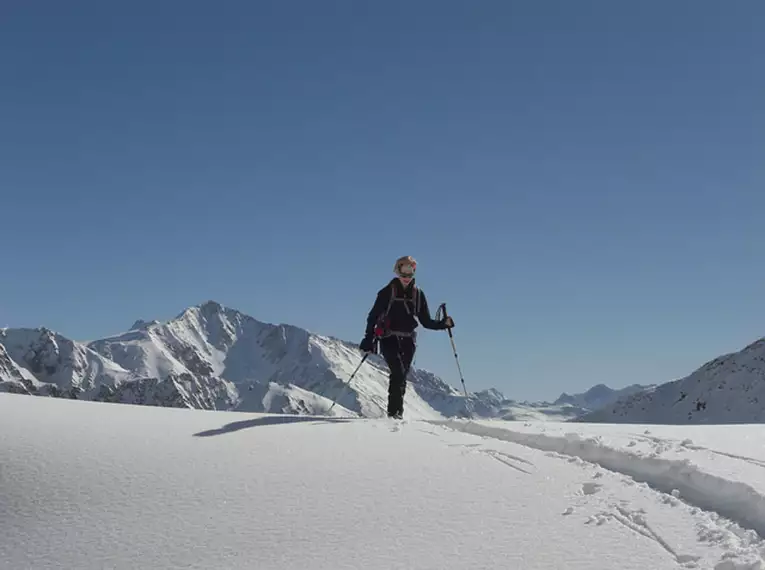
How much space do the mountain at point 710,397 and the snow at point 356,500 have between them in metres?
93.7

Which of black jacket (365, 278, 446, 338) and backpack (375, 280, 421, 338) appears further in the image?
black jacket (365, 278, 446, 338)

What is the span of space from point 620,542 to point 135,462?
415cm

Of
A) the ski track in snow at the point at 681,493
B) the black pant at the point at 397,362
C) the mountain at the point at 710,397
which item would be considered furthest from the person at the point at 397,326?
the mountain at the point at 710,397

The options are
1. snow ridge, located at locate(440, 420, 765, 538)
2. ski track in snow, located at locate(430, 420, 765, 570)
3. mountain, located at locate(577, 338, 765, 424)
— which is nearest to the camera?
ski track in snow, located at locate(430, 420, 765, 570)

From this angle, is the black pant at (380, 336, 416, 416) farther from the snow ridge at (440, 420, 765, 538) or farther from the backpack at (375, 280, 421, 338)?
the snow ridge at (440, 420, 765, 538)

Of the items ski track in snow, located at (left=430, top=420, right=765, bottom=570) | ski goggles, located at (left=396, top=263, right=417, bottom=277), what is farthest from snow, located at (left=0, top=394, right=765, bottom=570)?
ski goggles, located at (left=396, top=263, right=417, bottom=277)

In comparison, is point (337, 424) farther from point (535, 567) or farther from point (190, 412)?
point (535, 567)

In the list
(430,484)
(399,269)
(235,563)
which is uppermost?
(399,269)

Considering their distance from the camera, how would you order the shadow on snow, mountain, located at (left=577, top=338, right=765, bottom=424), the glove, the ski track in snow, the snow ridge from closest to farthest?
the ski track in snow < the snow ridge < the shadow on snow < the glove < mountain, located at (left=577, top=338, right=765, bottom=424)

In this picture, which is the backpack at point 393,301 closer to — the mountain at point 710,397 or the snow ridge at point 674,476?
the snow ridge at point 674,476

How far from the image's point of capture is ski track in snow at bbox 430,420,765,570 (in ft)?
14.0

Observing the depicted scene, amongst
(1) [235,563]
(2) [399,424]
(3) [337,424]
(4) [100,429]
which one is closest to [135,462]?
(4) [100,429]

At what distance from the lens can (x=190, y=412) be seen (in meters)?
9.70

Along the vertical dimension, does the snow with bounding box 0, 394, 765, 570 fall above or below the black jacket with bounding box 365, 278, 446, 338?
below
